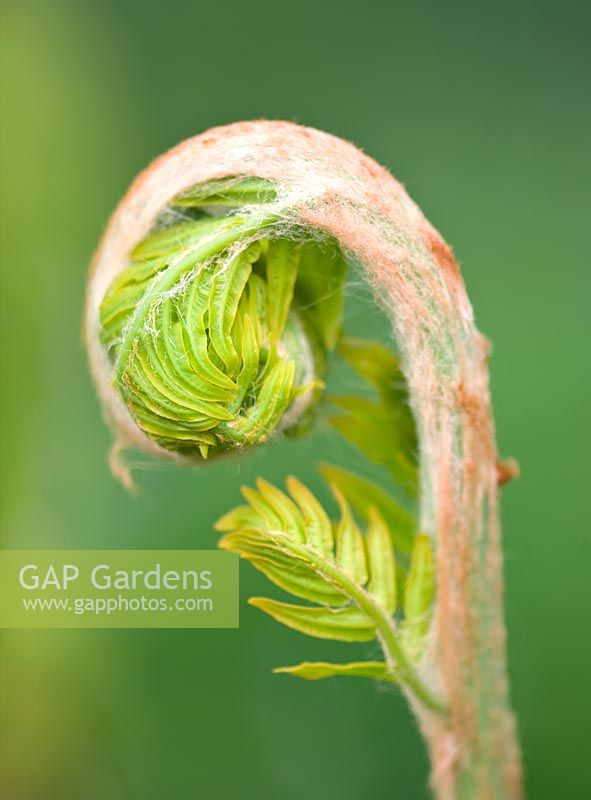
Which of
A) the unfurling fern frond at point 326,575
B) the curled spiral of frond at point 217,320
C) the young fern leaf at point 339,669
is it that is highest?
the curled spiral of frond at point 217,320

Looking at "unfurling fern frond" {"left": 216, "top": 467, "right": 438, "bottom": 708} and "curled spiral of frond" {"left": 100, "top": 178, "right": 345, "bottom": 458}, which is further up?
"curled spiral of frond" {"left": 100, "top": 178, "right": 345, "bottom": 458}

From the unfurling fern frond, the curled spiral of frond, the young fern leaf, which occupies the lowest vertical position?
the young fern leaf

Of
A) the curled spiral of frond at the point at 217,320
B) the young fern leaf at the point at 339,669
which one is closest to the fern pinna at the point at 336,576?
the young fern leaf at the point at 339,669

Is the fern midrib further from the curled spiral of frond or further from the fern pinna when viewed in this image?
the curled spiral of frond

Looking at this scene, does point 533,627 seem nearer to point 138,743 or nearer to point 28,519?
point 138,743

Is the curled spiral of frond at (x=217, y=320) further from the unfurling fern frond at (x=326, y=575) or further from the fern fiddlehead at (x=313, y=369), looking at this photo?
the unfurling fern frond at (x=326, y=575)

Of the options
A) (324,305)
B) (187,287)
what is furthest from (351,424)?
(187,287)

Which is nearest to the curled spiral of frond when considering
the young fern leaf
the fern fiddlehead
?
the fern fiddlehead

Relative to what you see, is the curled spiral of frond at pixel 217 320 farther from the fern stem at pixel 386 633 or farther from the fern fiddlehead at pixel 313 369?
the fern stem at pixel 386 633

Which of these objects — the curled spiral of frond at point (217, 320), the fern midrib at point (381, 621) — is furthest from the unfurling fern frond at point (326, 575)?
the curled spiral of frond at point (217, 320)

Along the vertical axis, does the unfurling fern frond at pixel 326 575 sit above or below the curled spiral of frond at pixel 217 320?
below
